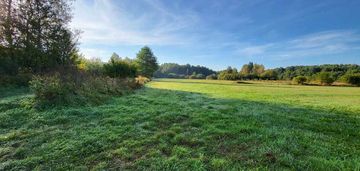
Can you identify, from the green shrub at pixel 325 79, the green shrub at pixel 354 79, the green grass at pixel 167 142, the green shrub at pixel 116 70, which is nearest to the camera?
the green grass at pixel 167 142

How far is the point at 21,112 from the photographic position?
6.49 meters

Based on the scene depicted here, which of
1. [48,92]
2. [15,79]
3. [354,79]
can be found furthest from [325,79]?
[15,79]

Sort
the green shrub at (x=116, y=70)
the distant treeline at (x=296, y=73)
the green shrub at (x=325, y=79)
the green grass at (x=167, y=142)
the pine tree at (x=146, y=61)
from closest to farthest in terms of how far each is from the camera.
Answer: the green grass at (x=167, y=142), the green shrub at (x=116, y=70), the green shrub at (x=325, y=79), the distant treeline at (x=296, y=73), the pine tree at (x=146, y=61)

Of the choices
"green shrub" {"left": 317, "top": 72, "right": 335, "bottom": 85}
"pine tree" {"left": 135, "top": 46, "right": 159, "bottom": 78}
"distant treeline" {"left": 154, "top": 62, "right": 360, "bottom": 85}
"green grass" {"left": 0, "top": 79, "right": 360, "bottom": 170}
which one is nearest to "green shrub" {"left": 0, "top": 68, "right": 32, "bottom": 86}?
"green grass" {"left": 0, "top": 79, "right": 360, "bottom": 170}

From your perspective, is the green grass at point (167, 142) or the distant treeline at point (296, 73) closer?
the green grass at point (167, 142)

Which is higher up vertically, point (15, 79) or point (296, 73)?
point (296, 73)

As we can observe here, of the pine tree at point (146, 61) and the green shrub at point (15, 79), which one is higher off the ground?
the pine tree at point (146, 61)

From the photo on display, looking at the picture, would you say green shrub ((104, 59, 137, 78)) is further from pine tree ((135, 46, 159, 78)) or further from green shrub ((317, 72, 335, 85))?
green shrub ((317, 72, 335, 85))

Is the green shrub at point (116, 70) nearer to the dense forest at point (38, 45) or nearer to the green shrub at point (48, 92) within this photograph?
the dense forest at point (38, 45)

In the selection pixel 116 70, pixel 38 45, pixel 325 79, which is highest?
pixel 38 45

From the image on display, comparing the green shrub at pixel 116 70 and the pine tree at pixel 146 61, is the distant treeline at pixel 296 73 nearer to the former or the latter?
the pine tree at pixel 146 61

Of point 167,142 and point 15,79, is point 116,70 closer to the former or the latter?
point 15,79

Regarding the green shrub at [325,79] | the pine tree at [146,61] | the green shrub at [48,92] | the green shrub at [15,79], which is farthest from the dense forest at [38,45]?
the green shrub at [325,79]

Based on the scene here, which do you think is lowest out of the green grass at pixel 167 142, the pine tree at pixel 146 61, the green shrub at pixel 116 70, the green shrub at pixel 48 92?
the green grass at pixel 167 142
